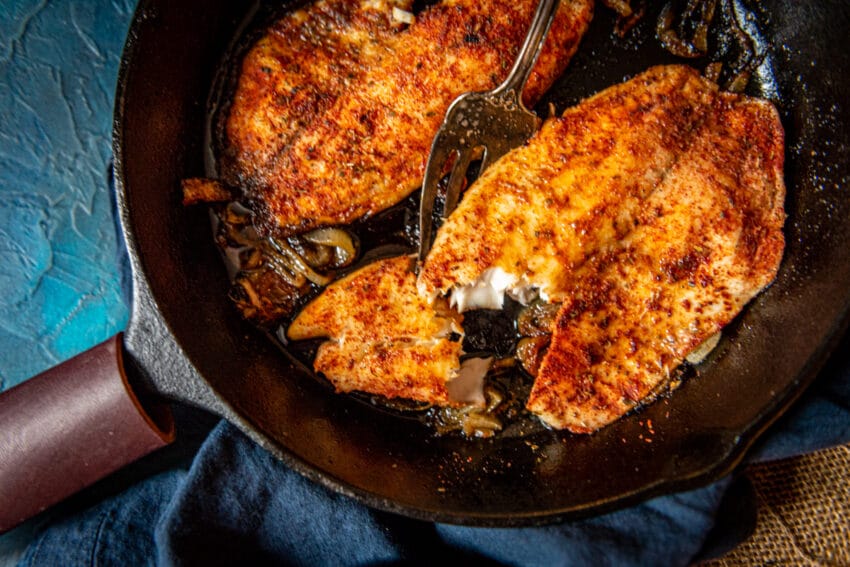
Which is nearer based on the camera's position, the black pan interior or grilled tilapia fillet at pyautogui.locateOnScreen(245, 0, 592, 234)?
the black pan interior

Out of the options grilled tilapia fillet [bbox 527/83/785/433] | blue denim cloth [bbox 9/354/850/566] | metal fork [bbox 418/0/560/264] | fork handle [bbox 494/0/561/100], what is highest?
fork handle [bbox 494/0/561/100]

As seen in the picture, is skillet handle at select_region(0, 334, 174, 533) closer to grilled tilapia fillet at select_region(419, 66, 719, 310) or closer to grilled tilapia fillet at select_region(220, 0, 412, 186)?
grilled tilapia fillet at select_region(220, 0, 412, 186)

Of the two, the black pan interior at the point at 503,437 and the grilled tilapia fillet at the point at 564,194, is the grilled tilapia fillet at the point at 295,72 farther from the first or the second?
the grilled tilapia fillet at the point at 564,194

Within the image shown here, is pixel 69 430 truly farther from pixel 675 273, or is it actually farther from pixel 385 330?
Result: pixel 675 273

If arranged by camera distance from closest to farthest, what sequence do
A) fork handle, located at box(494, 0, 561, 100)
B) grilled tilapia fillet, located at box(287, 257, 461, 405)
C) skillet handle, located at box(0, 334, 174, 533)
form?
1. skillet handle, located at box(0, 334, 174, 533)
2. fork handle, located at box(494, 0, 561, 100)
3. grilled tilapia fillet, located at box(287, 257, 461, 405)

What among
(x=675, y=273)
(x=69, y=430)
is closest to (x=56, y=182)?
(x=69, y=430)

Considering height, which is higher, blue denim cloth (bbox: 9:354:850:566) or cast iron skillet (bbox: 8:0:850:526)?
cast iron skillet (bbox: 8:0:850:526)

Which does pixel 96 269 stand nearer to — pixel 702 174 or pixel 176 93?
pixel 176 93

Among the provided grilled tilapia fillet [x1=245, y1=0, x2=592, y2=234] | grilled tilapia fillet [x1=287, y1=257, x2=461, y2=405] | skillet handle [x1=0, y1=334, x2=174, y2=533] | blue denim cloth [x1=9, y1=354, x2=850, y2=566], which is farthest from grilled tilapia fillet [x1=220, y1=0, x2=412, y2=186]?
blue denim cloth [x1=9, y1=354, x2=850, y2=566]
